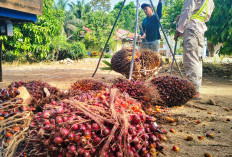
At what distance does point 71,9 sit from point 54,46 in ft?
80.0

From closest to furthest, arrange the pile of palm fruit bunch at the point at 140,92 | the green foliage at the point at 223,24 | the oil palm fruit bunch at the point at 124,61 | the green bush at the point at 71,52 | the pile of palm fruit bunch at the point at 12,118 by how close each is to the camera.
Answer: the pile of palm fruit bunch at the point at 12,118
the pile of palm fruit bunch at the point at 140,92
the oil palm fruit bunch at the point at 124,61
the green foliage at the point at 223,24
the green bush at the point at 71,52

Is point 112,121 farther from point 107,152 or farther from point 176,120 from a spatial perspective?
point 176,120

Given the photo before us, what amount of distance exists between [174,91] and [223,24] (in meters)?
5.39

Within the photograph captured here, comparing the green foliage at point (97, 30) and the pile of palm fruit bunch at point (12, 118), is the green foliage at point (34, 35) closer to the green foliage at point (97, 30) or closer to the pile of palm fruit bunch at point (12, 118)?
the pile of palm fruit bunch at point (12, 118)

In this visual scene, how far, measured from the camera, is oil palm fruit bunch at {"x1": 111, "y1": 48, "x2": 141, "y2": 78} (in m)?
3.76

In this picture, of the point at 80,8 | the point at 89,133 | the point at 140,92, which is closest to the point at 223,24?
the point at 140,92

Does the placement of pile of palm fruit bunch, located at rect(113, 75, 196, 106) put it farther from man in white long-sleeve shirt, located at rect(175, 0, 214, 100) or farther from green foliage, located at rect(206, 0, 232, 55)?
green foliage, located at rect(206, 0, 232, 55)

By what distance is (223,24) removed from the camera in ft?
23.9

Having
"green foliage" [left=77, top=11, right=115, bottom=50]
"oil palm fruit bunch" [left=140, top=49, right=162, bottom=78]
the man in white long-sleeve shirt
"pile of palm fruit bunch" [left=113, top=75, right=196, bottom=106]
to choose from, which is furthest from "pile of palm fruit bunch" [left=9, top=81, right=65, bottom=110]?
"green foliage" [left=77, top=11, right=115, bottom=50]

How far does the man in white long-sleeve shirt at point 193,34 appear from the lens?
414 cm

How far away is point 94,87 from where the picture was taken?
3.56 m

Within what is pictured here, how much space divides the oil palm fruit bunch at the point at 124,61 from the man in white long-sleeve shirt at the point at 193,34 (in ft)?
3.84

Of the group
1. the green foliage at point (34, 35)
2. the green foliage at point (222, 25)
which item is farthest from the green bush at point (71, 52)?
the green foliage at point (222, 25)

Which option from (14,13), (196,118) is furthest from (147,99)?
(14,13)
